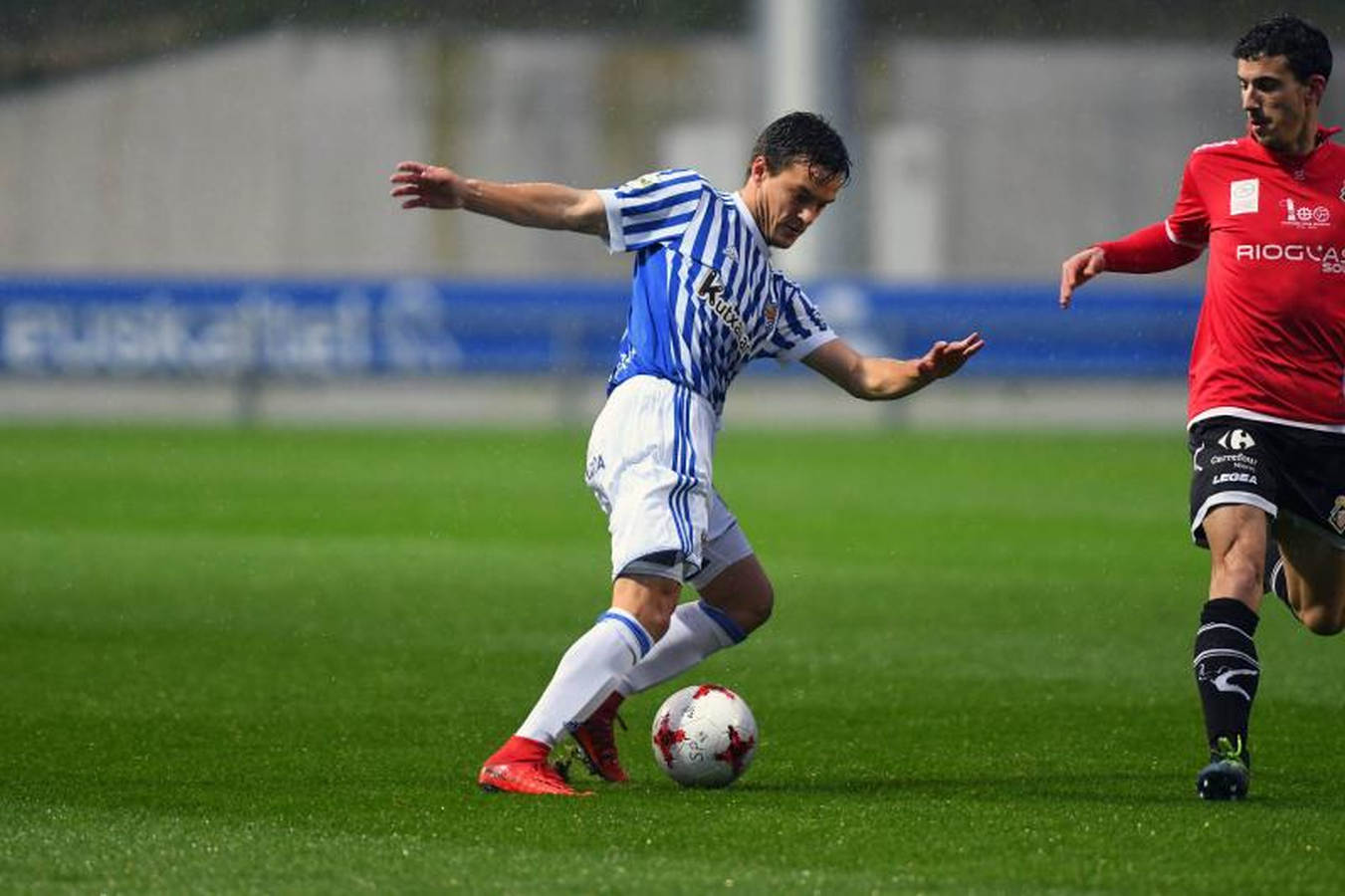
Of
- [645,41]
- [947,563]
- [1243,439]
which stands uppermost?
[645,41]

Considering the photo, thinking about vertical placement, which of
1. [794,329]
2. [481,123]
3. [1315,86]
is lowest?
[794,329]

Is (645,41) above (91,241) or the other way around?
above

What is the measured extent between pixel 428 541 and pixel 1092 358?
475 inches

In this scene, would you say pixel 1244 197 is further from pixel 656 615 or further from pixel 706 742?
pixel 706 742

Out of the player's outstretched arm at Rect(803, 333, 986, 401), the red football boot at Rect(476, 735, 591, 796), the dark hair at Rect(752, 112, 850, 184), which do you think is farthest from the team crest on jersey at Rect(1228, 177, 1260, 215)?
the red football boot at Rect(476, 735, 591, 796)

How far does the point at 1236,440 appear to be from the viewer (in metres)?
7.11

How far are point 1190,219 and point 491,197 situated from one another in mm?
2126

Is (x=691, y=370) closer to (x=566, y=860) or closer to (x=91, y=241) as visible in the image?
(x=566, y=860)

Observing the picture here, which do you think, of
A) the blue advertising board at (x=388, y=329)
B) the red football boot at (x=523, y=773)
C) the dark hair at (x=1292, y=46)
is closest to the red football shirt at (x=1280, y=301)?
the dark hair at (x=1292, y=46)

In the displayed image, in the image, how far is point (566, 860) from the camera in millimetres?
5828

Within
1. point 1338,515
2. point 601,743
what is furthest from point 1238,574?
point 601,743

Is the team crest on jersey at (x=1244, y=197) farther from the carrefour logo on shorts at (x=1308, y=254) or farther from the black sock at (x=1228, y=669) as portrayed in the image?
the black sock at (x=1228, y=669)

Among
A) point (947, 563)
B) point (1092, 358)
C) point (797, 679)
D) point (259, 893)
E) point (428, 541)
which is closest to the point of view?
point (259, 893)

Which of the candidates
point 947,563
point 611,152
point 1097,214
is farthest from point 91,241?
point 947,563
